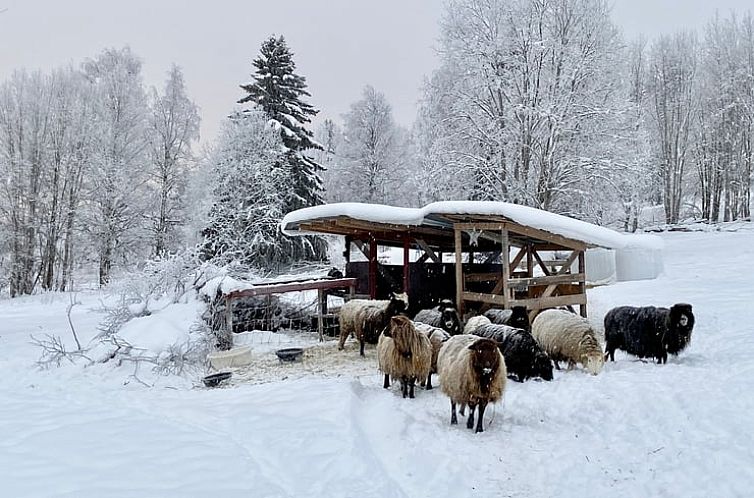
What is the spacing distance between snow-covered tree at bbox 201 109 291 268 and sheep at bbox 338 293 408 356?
997 cm

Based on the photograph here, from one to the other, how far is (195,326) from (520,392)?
5.24 meters

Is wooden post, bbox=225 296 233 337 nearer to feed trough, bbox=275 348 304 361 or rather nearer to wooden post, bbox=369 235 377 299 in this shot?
feed trough, bbox=275 348 304 361

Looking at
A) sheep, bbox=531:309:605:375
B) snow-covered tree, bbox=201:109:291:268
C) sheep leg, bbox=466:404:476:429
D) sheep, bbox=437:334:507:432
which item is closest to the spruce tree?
snow-covered tree, bbox=201:109:291:268

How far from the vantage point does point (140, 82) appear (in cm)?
2173

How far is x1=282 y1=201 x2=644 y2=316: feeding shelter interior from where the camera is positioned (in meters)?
8.56

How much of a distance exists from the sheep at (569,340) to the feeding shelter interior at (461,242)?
1481 millimetres

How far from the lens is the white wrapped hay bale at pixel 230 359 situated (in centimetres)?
748

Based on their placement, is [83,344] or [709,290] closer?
[83,344]

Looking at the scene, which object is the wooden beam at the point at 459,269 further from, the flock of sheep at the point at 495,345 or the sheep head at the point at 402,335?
the sheep head at the point at 402,335

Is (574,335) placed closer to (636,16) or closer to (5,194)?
(5,194)

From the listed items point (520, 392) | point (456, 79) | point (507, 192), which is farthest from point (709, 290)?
point (456, 79)

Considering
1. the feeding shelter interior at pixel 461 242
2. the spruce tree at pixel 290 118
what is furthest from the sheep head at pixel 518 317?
the spruce tree at pixel 290 118

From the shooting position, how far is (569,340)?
665cm

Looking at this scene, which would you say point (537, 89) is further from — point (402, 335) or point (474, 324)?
point (402, 335)
